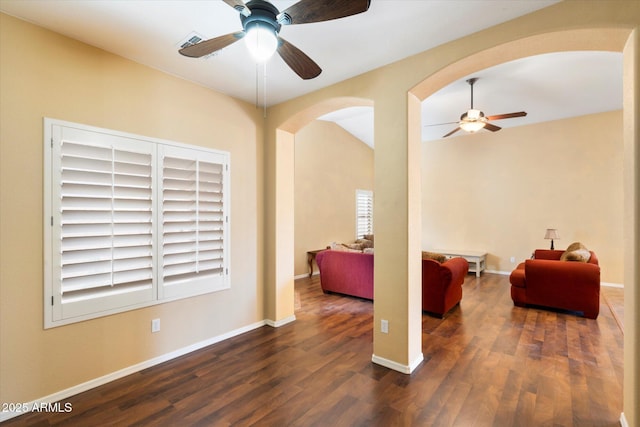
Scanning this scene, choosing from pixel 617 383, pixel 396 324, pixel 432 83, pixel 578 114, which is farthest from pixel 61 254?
pixel 578 114

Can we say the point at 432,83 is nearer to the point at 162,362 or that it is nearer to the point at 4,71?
the point at 4,71

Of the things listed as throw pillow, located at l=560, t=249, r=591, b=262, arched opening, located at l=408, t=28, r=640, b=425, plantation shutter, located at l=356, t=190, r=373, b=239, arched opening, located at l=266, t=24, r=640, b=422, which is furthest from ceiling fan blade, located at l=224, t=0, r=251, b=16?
plantation shutter, located at l=356, t=190, r=373, b=239

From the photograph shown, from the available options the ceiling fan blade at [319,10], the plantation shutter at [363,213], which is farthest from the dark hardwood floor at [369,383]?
the plantation shutter at [363,213]

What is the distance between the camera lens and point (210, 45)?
6.17 ft

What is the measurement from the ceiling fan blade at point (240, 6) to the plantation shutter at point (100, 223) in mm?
1726

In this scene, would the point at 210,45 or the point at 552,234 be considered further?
the point at 552,234

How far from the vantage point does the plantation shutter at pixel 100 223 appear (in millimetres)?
2314

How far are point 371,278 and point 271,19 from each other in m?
3.95

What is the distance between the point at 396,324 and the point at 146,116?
3.10 m

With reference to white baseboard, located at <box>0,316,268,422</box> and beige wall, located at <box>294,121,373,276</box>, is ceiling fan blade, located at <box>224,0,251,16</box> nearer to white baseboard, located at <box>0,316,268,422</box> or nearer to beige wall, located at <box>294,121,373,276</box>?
white baseboard, located at <box>0,316,268,422</box>

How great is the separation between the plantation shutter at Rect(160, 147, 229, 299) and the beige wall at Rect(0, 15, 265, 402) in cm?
18

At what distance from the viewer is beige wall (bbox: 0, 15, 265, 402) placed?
210 cm

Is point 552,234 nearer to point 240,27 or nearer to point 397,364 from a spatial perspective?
point 397,364

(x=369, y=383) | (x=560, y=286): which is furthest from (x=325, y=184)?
(x=369, y=383)
